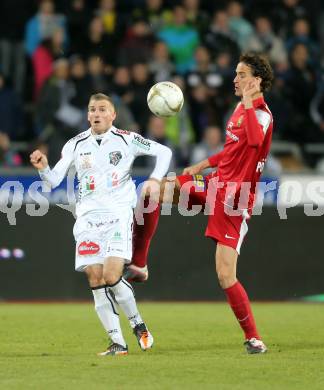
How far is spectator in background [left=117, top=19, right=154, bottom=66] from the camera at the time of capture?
15.9m

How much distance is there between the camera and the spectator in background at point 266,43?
55.5 feet

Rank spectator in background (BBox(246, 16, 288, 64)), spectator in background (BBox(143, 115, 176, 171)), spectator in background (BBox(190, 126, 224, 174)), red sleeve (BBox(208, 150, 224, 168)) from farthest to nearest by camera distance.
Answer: spectator in background (BBox(246, 16, 288, 64)) < spectator in background (BBox(143, 115, 176, 171)) < spectator in background (BBox(190, 126, 224, 174)) < red sleeve (BBox(208, 150, 224, 168))

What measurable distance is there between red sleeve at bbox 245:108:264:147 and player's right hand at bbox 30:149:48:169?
5.39ft

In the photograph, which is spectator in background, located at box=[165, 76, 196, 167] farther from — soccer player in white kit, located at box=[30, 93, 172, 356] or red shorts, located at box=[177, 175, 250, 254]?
soccer player in white kit, located at box=[30, 93, 172, 356]

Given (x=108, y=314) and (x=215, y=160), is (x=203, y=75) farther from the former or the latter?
(x=108, y=314)

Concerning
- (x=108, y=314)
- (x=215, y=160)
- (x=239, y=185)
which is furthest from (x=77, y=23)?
(x=108, y=314)

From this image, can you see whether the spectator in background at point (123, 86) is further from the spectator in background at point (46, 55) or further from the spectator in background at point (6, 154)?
the spectator in background at point (6, 154)

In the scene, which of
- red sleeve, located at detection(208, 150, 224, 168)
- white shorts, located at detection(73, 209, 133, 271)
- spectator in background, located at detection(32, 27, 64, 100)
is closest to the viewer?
white shorts, located at detection(73, 209, 133, 271)

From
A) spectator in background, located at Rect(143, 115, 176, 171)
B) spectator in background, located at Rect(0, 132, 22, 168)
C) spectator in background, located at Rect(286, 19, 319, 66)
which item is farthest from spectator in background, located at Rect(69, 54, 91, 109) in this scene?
spectator in background, located at Rect(286, 19, 319, 66)

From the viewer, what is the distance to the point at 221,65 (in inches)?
634

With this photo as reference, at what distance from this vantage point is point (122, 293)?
8688mm

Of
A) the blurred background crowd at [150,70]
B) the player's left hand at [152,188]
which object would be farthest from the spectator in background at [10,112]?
the player's left hand at [152,188]

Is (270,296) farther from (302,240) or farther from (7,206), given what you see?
(7,206)

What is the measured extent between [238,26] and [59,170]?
8.94 m
